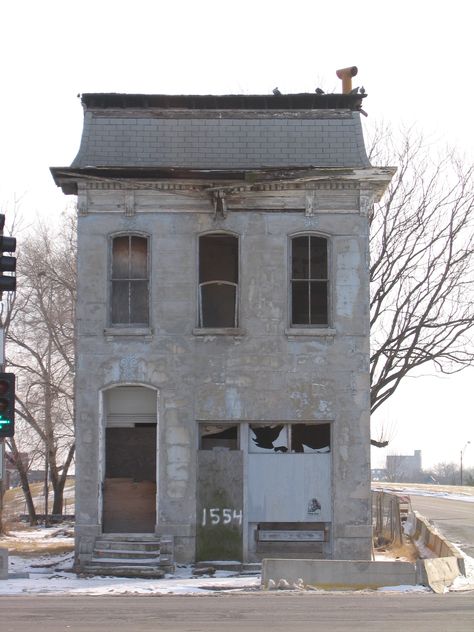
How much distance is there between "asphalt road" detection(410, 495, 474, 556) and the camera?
29.9 meters

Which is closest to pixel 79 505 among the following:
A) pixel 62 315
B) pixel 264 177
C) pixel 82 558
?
pixel 82 558

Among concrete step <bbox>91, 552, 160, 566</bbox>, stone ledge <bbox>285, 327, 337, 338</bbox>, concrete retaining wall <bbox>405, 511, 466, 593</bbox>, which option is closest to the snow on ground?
concrete retaining wall <bbox>405, 511, 466, 593</bbox>

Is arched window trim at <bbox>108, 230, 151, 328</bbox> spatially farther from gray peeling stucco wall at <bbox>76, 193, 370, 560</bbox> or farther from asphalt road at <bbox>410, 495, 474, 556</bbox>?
asphalt road at <bbox>410, 495, 474, 556</bbox>

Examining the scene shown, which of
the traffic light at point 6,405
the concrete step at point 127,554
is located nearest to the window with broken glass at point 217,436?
the concrete step at point 127,554

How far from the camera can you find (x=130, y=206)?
23.1 m

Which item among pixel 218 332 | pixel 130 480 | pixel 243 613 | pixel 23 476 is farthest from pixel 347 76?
pixel 23 476

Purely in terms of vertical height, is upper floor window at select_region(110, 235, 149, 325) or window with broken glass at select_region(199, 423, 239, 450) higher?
upper floor window at select_region(110, 235, 149, 325)

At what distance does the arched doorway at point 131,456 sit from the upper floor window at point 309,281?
3.64m

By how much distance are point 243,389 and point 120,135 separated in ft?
20.3

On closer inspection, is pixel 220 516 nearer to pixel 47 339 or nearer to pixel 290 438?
pixel 290 438

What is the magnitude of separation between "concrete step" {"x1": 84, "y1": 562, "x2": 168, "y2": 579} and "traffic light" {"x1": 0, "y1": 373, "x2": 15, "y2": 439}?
8.47 metres

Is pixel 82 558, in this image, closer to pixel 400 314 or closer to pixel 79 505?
pixel 79 505

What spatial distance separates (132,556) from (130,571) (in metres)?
0.76

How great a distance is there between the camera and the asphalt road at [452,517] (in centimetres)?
2991
